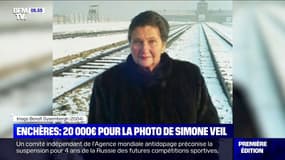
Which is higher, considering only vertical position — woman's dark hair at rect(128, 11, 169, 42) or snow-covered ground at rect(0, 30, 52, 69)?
woman's dark hair at rect(128, 11, 169, 42)

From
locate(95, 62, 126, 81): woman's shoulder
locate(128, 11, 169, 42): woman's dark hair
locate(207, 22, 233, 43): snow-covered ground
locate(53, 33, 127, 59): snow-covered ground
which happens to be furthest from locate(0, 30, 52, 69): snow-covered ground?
locate(207, 22, 233, 43): snow-covered ground

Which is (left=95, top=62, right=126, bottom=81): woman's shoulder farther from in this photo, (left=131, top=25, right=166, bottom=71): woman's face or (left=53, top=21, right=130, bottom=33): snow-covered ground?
(left=53, top=21, right=130, bottom=33): snow-covered ground

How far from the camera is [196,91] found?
2.94 m

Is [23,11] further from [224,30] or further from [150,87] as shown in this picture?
[224,30]

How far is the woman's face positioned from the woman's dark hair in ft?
0.06

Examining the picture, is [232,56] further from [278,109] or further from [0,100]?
[0,100]

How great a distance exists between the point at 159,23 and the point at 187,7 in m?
0.21

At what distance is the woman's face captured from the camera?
294cm

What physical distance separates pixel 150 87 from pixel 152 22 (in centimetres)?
43

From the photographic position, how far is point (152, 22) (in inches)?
116

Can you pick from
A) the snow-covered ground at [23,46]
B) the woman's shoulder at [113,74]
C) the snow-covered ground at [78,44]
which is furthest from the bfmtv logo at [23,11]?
the woman's shoulder at [113,74]

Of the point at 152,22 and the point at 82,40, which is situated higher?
the point at 152,22

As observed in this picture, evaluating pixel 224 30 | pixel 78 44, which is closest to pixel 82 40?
pixel 78 44

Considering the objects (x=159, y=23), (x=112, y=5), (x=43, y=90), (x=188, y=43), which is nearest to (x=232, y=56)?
(x=188, y=43)
